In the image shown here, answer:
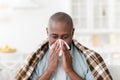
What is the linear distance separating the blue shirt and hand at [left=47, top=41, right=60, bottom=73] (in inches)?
2.2

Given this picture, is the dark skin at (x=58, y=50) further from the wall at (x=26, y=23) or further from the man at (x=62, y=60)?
the wall at (x=26, y=23)

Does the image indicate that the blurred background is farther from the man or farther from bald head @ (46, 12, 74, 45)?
bald head @ (46, 12, 74, 45)

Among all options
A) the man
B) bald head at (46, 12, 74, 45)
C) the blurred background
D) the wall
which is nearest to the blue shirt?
the man

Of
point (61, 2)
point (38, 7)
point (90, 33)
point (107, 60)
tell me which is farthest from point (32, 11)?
point (107, 60)

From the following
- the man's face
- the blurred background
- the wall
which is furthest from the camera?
the wall

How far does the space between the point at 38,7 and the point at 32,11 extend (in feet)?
0.39

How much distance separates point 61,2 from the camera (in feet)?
17.4

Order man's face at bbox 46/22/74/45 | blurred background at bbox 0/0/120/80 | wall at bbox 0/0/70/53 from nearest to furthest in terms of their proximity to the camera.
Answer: man's face at bbox 46/22/74/45 → blurred background at bbox 0/0/120/80 → wall at bbox 0/0/70/53

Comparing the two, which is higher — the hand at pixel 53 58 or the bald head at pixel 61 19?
the bald head at pixel 61 19

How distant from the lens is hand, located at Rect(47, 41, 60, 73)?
1.72m

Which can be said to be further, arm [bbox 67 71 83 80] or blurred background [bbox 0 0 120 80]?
blurred background [bbox 0 0 120 80]

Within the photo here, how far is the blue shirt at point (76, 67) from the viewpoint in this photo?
178 centimetres

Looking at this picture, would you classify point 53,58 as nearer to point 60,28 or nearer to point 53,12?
point 60,28

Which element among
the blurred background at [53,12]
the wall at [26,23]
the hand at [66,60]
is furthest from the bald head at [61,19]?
the wall at [26,23]
